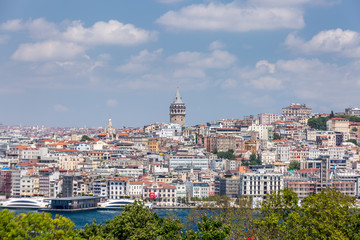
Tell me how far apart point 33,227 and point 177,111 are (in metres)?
60.1

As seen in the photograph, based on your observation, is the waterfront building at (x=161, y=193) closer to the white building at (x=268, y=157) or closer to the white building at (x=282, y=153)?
the white building at (x=268, y=157)

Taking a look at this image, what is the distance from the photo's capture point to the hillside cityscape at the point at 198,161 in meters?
42.9

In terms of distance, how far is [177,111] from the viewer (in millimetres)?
72438

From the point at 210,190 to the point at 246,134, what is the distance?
18.0m

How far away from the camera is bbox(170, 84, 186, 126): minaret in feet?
237

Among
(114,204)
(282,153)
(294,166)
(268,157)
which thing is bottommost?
(114,204)

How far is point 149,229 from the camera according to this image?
14094mm

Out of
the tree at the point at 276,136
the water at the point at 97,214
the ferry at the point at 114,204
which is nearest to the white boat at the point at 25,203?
the water at the point at 97,214

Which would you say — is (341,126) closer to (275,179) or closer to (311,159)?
(311,159)

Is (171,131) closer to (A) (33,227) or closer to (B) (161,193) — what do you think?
(B) (161,193)

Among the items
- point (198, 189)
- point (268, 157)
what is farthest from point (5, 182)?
point (268, 157)

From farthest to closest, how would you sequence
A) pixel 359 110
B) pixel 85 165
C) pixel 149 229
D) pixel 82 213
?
pixel 359 110 → pixel 85 165 → pixel 82 213 → pixel 149 229

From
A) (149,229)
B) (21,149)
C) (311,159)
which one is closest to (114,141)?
(21,149)

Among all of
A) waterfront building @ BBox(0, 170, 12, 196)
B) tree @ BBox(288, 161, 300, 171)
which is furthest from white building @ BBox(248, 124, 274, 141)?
waterfront building @ BBox(0, 170, 12, 196)
